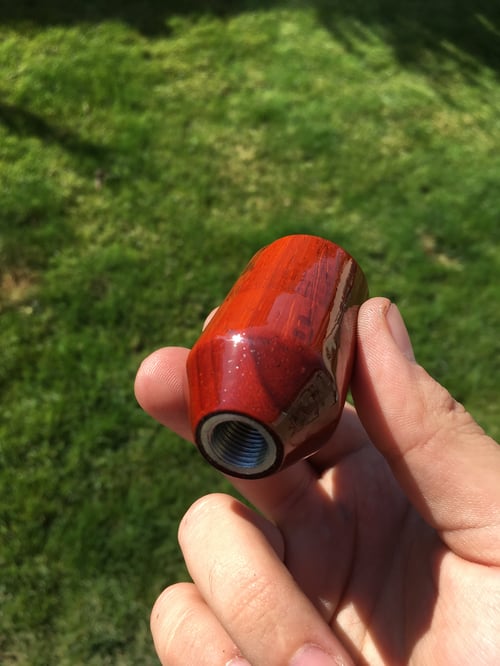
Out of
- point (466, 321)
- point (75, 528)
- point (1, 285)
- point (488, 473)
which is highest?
point (488, 473)

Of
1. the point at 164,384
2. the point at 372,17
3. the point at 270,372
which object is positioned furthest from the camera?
the point at 372,17

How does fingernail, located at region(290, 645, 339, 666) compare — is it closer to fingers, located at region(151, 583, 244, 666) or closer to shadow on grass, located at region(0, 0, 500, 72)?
fingers, located at region(151, 583, 244, 666)

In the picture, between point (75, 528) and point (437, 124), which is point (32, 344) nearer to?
point (75, 528)

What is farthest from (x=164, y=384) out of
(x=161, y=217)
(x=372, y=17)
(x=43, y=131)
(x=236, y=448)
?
(x=372, y=17)

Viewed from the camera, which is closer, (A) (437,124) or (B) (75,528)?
(B) (75,528)

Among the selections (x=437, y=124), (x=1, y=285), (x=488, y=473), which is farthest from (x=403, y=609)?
(x=437, y=124)

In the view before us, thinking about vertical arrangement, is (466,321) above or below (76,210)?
above

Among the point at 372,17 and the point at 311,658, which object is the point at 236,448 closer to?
the point at 311,658
